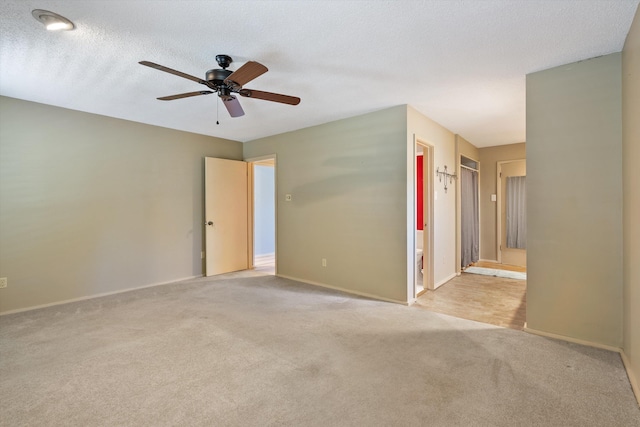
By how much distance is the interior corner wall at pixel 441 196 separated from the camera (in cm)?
387

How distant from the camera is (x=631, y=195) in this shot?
205 centimetres

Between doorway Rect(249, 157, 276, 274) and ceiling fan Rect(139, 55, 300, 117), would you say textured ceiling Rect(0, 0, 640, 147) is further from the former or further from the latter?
doorway Rect(249, 157, 276, 274)

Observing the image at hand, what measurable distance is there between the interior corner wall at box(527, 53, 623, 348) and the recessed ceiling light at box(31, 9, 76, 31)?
368 cm

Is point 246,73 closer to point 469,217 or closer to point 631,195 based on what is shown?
point 631,195

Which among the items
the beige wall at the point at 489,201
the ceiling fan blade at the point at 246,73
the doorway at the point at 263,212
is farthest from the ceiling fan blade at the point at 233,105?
the beige wall at the point at 489,201

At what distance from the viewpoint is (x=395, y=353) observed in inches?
93.9

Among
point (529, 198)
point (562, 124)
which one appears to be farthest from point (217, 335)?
point (562, 124)

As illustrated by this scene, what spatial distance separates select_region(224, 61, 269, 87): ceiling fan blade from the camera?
2054 mm

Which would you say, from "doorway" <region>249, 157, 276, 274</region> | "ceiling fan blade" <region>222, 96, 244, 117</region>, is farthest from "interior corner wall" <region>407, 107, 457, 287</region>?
"doorway" <region>249, 157, 276, 274</region>

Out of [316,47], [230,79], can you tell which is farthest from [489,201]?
[230,79]

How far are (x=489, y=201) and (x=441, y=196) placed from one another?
2.50 metres

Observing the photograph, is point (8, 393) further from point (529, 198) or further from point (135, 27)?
point (529, 198)

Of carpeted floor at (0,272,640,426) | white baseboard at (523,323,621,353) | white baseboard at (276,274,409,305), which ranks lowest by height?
carpeted floor at (0,272,640,426)

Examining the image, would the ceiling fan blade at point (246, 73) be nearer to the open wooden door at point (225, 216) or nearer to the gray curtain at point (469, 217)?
the open wooden door at point (225, 216)
